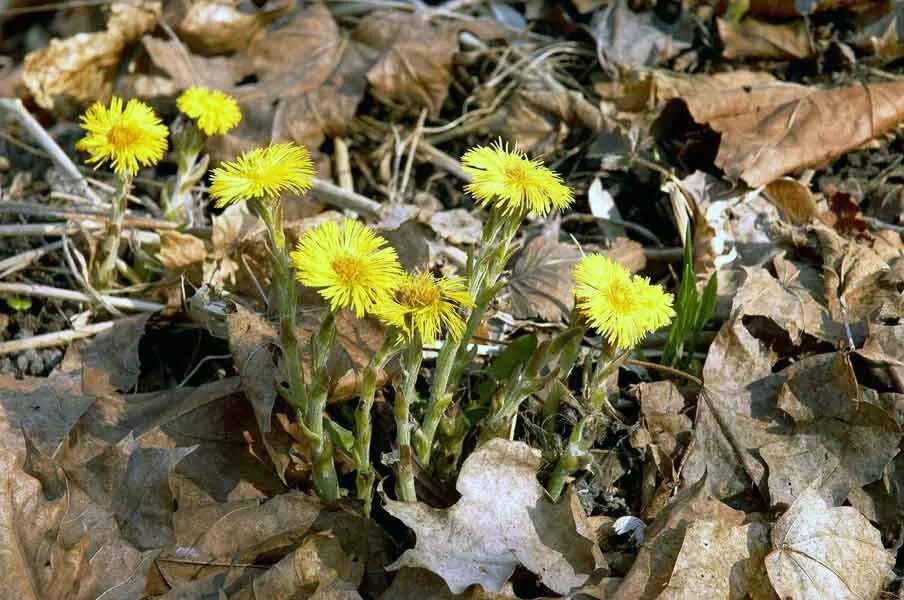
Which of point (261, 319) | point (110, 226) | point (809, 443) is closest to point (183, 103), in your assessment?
point (110, 226)

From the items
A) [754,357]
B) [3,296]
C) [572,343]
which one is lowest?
[3,296]

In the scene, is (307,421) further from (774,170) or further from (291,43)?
(291,43)

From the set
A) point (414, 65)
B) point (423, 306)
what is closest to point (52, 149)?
point (414, 65)

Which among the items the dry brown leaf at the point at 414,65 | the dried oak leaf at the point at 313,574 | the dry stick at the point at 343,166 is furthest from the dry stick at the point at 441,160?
the dried oak leaf at the point at 313,574

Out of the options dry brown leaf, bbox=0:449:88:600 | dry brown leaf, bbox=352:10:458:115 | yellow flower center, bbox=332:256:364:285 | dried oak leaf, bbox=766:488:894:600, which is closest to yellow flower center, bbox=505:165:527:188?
yellow flower center, bbox=332:256:364:285

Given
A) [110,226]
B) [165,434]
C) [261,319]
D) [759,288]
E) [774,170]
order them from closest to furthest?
[165,434] → [261,319] → [759,288] → [110,226] → [774,170]

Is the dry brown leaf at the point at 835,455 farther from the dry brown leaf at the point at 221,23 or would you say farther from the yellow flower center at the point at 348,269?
the dry brown leaf at the point at 221,23

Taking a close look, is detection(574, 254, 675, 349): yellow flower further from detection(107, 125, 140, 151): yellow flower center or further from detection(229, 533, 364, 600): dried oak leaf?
detection(107, 125, 140, 151): yellow flower center
